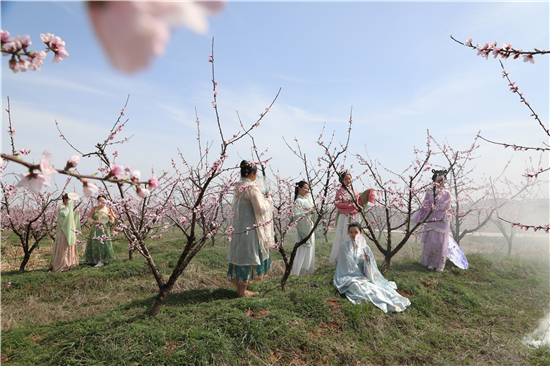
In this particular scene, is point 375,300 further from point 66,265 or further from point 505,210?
point 505,210

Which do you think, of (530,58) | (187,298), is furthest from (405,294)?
(530,58)

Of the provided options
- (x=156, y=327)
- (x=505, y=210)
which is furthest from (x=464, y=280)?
(x=505, y=210)

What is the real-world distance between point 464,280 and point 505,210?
1699 centimetres

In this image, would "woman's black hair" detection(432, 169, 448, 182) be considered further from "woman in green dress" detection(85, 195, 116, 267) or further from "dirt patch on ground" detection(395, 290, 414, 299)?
"woman in green dress" detection(85, 195, 116, 267)

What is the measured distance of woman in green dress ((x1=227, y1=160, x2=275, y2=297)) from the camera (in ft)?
15.1

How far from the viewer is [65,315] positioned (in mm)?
4770

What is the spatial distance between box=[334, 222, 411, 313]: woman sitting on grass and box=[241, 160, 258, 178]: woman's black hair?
216 cm

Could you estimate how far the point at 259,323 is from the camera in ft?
12.0

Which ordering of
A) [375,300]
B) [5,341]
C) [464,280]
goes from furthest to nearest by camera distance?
[464,280] → [375,300] → [5,341]

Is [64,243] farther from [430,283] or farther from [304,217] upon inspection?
[430,283]

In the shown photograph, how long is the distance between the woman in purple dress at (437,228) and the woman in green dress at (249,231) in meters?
4.16

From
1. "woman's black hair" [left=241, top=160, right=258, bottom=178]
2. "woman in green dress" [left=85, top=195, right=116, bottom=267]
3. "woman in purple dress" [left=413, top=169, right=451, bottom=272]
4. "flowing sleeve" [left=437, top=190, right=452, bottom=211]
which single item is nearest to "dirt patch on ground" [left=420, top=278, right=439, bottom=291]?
"woman in purple dress" [left=413, top=169, right=451, bottom=272]

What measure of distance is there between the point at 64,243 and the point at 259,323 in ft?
20.7

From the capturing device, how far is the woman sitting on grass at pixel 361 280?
15.5ft
